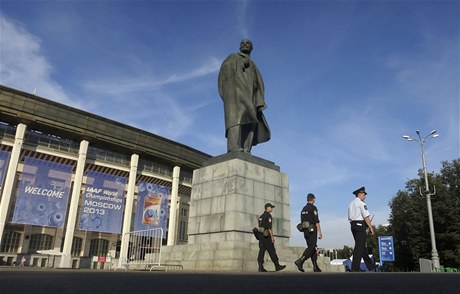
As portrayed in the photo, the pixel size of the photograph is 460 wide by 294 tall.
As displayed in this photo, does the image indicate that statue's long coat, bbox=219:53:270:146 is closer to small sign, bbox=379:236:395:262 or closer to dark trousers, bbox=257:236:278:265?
dark trousers, bbox=257:236:278:265

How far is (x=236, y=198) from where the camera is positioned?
9.62 meters

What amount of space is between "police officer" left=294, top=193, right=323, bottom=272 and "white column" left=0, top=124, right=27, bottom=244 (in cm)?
3172

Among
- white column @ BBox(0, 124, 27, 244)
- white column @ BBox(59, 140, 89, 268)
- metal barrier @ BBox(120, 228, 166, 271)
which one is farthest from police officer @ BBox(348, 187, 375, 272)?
white column @ BBox(59, 140, 89, 268)

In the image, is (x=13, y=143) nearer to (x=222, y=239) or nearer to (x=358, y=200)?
(x=222, y=239)

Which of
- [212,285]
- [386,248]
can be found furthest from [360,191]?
[386,248]

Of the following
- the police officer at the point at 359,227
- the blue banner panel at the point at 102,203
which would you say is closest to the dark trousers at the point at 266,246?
the police officer at the point at 359,227

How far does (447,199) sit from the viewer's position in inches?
1198

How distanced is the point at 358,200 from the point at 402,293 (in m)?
5.39

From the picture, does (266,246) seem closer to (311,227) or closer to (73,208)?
(311,227)

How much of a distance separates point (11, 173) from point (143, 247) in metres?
26.7

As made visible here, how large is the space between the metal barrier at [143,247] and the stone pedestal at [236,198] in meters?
1.22

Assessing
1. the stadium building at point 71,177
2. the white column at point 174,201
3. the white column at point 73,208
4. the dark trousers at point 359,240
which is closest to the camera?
the dark trousers at point 359,240

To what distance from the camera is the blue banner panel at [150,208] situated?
3562 centimetres

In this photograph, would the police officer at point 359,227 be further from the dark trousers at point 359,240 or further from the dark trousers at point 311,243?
the dark trousers at point 311,243
